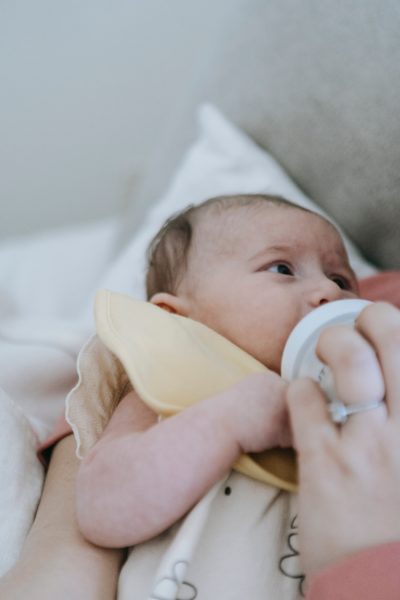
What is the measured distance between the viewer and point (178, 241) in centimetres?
112

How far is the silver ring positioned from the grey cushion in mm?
641

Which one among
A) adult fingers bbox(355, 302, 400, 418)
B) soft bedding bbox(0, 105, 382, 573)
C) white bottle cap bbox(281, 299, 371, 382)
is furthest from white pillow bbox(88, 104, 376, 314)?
adult fingers bbox(355, 302, 400, 418)

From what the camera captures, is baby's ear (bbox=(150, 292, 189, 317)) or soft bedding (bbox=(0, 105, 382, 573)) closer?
soft bedding (bbox=(0, 105, 382, 573))

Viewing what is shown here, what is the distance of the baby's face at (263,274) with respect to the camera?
2.97 feet

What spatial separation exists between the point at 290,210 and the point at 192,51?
137cm

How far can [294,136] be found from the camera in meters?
1.33

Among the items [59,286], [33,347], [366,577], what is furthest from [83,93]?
[366,577]

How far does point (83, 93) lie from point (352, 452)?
6.15ft

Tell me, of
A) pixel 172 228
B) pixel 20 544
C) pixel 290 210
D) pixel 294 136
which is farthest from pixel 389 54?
pixel 20 544

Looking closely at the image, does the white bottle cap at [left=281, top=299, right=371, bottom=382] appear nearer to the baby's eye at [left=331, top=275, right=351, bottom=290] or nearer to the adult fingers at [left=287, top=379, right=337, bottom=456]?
the adult fingers at [left=287, top=379, right=337, bottom=456]

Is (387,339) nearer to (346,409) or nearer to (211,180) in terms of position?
(346,409)

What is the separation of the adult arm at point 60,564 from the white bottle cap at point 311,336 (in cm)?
31

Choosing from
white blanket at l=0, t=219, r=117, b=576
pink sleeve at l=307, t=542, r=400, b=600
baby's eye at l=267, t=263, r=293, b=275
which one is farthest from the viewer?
baby's eye at l=267, t=263, r=293, b=275

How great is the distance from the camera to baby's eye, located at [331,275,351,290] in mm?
1053
